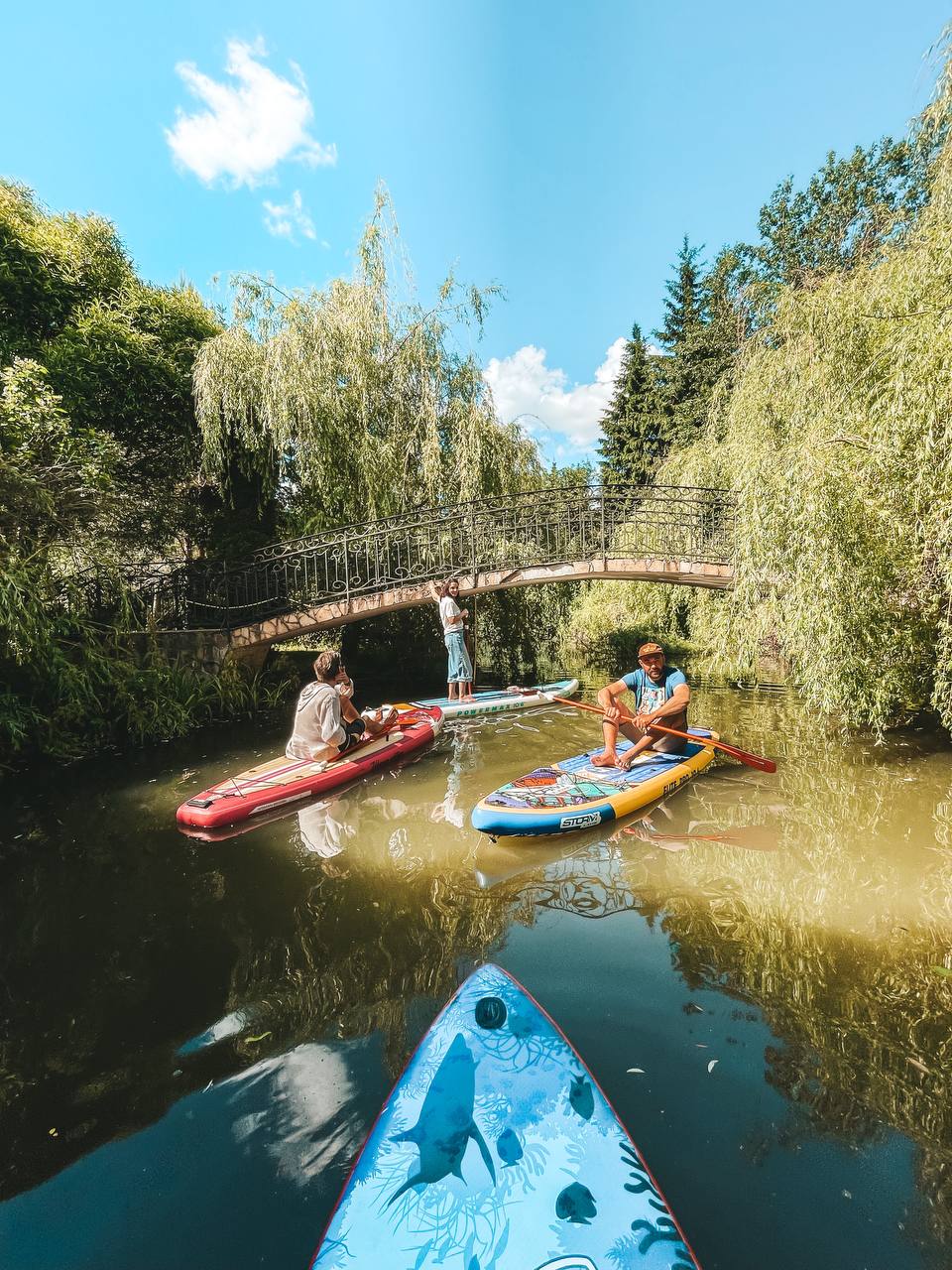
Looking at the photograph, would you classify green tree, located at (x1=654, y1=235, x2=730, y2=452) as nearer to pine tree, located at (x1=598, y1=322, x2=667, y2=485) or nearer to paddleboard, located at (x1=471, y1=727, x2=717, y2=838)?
pine tree, located at (x1=598, y1=322, x2=667, y2=485)

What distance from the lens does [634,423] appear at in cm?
2362

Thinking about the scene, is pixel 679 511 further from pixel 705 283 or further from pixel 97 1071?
pixel 705 283

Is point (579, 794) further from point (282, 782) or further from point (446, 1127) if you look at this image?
point (446, 1127)

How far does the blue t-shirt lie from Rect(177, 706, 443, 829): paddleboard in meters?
2.74

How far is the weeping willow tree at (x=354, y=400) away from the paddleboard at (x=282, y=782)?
497 centimetres

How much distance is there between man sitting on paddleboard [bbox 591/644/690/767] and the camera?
5445mm

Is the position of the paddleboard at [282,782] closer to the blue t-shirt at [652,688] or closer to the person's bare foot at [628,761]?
the person's bare foot at [628,761]

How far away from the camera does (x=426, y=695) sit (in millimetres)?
11000

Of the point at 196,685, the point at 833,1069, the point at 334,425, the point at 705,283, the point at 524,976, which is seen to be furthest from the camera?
the point at 705,283

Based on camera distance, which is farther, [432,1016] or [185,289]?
[185,289]

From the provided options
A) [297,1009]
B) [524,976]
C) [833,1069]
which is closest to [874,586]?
[833,1069]

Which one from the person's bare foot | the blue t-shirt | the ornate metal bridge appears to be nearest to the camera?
the person's bare foot

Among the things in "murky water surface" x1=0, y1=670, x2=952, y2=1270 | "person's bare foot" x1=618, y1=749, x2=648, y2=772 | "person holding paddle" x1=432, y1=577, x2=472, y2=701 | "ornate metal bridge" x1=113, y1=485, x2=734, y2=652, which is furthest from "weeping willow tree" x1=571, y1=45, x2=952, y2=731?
"person holding paddle" x1=432, y1=577, x2=472, y2=701

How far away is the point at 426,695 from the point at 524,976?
8.06 m
